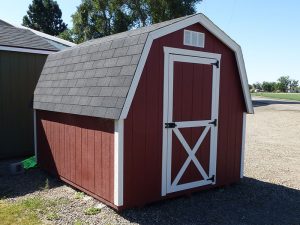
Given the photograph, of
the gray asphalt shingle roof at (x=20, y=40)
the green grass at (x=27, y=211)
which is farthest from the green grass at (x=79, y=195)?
the gray asphalt shingle roof at (x=20, y=40)

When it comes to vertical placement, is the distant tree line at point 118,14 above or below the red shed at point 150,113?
above

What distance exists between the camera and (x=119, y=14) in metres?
33.0

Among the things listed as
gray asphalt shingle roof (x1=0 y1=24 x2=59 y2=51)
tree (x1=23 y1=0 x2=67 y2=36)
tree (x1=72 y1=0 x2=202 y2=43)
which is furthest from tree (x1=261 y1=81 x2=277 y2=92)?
gray asphalt shingle roof (x1=0 y1=24 x2=59 y2=51)

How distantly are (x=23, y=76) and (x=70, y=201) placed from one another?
468 cm

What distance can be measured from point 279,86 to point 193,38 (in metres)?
116

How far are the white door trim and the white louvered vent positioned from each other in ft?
0.48

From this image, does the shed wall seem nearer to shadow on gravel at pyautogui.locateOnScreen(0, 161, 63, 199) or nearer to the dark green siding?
shadow on gravel at pyautogui.locateOnScreen(0, 161, 63, 199)

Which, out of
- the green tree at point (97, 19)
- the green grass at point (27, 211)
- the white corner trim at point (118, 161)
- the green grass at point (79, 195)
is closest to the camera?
the green grass at point (27, 211)

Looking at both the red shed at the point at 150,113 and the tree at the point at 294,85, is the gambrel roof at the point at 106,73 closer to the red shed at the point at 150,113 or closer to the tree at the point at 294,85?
the red shed at the point at 150,113

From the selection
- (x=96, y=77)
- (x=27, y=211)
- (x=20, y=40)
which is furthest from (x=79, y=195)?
(x=20, y=40)

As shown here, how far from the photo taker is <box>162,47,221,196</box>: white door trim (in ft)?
18.4

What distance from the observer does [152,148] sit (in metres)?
5.49

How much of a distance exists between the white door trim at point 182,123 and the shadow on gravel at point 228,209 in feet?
1.04

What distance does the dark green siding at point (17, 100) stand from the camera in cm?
880
